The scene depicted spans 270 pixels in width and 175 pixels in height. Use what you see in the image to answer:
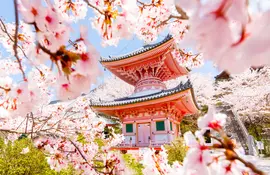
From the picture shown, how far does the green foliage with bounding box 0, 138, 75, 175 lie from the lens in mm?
3268

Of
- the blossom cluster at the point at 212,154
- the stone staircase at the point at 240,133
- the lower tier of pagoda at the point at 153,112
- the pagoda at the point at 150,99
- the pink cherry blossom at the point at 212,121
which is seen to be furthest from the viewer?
the stone staircase at the point at 240,133

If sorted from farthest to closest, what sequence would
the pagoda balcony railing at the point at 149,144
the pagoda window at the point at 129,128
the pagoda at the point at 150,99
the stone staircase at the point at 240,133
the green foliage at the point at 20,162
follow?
the stone staircase at the point at 240,133, the pagoda window at the point at 129,128, the pagoda balcony railing at the point at 149,144, the pagoda at the point at 150,99, the green foliage at the point at 20,162

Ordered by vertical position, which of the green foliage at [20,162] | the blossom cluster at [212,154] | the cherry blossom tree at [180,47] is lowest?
the green foliage at [20,162]

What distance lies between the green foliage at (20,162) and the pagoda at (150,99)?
5171 mm

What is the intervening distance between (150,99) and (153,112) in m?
0.99

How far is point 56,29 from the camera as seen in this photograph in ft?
2.48

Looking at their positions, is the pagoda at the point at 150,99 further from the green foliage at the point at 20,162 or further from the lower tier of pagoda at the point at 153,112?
the green foliage at the point at 20,162

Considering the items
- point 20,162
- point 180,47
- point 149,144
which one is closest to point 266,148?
point 149,144

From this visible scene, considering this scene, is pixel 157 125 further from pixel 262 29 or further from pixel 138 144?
pixel 262 29

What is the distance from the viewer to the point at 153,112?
9.01m

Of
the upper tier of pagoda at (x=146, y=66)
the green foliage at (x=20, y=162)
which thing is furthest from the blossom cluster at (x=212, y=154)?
the upper tier of pagoda at (x=146, y=66)

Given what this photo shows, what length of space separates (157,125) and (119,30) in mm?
7827

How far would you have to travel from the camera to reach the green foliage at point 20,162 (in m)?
3.27

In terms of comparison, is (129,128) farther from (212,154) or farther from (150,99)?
(212,154)
